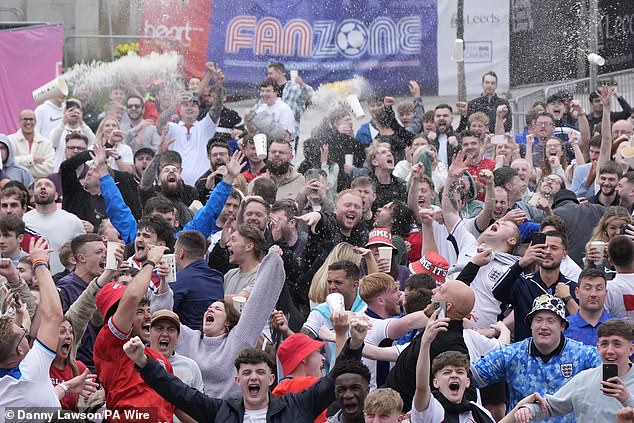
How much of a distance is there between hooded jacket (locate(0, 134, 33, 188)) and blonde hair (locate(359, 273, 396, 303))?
5.47m

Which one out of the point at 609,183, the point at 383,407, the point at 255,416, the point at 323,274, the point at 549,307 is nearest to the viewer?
the point at 383,407

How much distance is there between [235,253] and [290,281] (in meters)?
1.01

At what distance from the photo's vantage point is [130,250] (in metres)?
11.2

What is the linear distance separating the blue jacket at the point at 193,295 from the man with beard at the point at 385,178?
334 centimetres

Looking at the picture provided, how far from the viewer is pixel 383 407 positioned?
723 cm

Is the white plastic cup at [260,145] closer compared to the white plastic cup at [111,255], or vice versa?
the white plastic cup at [111,255]

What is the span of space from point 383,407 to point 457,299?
1.20 metres

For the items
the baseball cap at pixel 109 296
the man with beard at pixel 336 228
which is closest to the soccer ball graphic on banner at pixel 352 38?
the man with beard at pixel 336 228

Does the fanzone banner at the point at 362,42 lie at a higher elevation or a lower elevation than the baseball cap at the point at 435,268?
higher

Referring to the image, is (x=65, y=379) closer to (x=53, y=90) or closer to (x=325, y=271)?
(x=325, y=271)

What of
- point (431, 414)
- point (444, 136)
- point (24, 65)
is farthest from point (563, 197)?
point (24, 65)

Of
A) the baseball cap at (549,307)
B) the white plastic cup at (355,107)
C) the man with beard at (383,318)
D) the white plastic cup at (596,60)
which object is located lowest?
the man with beard at (383,318)

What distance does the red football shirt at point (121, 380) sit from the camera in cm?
803

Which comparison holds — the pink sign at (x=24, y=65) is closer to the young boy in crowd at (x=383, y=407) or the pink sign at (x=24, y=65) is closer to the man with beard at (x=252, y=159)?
the man with beard at (x=252, y=159)
